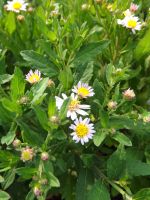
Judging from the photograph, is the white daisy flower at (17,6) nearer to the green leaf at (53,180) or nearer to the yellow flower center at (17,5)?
the yellow flower center at (17,5)

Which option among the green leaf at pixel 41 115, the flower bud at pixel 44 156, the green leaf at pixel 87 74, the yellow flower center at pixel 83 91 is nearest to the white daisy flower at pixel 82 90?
the yellow flower center at pixel 83 91

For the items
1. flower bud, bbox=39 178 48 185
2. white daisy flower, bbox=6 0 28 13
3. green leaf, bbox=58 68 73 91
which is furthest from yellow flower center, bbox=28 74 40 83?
white daisy flower, bbox=6 0 28 13

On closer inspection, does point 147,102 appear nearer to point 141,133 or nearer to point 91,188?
point 141,133

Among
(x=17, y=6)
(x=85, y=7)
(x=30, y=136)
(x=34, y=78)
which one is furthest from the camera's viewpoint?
(x=17, y=6)

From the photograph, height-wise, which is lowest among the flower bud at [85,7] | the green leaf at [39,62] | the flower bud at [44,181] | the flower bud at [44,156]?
the flower bud at [44,181]

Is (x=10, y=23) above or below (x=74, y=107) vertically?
above

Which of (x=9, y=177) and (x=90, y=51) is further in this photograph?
(x=90, y=51)

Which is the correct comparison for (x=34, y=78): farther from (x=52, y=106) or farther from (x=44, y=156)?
(x=44, y=156)

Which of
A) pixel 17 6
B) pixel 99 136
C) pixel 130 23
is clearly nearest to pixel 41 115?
pixel 99 136
